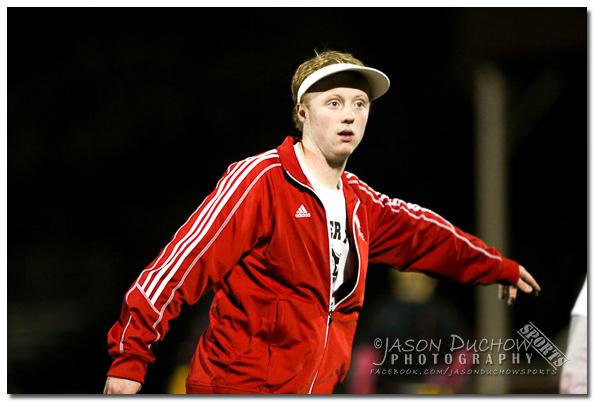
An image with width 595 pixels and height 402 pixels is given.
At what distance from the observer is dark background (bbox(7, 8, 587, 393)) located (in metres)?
7.64

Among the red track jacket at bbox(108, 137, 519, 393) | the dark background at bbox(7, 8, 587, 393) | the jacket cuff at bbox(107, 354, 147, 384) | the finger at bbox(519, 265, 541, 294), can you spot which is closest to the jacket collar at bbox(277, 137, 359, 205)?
the red track jacket at bbox(108, 137, 519, 393)

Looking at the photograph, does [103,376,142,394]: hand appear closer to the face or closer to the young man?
the young man

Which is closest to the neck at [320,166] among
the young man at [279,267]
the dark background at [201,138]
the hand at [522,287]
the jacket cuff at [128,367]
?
the young man at [279,267]

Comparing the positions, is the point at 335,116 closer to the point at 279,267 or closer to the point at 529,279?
the point at 279,267

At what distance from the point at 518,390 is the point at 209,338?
337cm

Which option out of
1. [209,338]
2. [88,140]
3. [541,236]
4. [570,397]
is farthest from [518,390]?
[88,140]

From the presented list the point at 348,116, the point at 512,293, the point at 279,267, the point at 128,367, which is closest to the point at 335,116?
the point at 348,116

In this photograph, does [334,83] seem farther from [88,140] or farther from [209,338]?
[88,140]

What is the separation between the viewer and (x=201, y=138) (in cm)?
877

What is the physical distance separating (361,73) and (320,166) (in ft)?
1.30

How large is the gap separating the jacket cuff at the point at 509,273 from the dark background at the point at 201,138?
433 cm

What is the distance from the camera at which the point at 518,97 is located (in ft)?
30.1

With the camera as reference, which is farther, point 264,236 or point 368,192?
point 368,192

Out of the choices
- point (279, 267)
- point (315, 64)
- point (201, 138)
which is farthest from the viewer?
point (201, 138)
